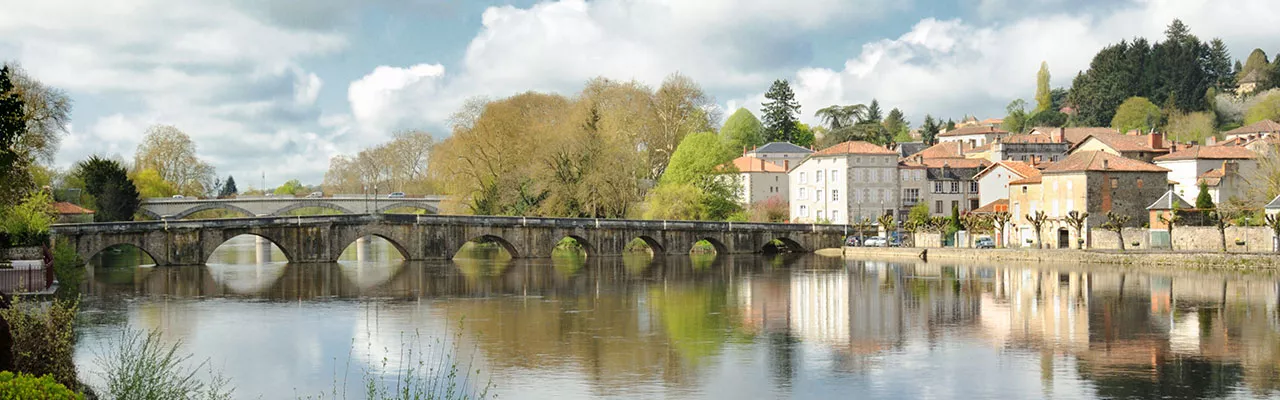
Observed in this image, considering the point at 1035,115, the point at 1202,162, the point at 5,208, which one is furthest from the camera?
the point at 1035,115

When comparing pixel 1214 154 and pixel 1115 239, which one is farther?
pixel 1214 154

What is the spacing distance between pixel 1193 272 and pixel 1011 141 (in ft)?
158

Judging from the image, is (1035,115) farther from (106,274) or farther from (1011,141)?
(106,274)

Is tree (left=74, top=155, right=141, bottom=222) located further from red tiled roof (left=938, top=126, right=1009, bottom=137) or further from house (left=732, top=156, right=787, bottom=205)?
red tiled roof (left=938, top=126, right=1009, bottom=137)

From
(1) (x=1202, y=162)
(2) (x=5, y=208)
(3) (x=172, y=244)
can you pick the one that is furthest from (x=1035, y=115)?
(2) (x=5, y=208)

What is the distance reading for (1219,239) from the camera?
2195 inches

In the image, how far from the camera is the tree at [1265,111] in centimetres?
12191

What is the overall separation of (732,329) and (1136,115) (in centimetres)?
9967

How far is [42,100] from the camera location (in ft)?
175

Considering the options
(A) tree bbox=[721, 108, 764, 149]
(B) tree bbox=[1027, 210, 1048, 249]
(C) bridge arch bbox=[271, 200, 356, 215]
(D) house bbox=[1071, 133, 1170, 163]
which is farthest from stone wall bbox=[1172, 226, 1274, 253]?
(A) tree bbox=[721, 108, 764, 149]

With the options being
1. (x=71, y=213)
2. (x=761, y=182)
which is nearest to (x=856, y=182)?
(x=761, y=182)

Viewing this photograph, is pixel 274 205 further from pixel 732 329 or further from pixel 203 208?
pixel 732 329

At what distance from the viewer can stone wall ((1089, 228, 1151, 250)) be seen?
5991 cm

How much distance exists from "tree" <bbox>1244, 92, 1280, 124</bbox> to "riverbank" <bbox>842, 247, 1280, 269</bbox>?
6943 cm
